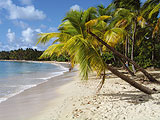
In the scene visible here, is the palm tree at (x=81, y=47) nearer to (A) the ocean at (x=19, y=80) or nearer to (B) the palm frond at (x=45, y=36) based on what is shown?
(B) the palm frond at (x=45, y=36)

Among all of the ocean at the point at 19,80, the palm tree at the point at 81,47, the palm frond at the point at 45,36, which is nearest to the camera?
the palm tree at the point at 81,47

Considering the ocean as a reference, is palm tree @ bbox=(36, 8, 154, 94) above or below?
above

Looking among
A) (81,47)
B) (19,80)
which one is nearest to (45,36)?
(81,47)

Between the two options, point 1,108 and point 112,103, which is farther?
point 1,108

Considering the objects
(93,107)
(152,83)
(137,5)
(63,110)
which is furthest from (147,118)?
(137,5)

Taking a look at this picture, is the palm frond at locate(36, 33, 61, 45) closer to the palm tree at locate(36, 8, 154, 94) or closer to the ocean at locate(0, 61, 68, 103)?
the palm tree at locate(36, 8, 154, 94)

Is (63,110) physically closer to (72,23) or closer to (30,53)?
(72,23)

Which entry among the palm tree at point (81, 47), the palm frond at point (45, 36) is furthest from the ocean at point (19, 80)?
the palm tree at point (81, 47)

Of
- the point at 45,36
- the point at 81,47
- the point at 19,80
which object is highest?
the point at 45,36

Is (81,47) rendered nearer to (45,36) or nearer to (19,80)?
(45,36)

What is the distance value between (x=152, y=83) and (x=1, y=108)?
6.64 m

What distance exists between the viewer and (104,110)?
383 centimetres

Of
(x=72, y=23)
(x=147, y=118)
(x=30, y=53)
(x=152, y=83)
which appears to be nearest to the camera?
(x=147, y=118)

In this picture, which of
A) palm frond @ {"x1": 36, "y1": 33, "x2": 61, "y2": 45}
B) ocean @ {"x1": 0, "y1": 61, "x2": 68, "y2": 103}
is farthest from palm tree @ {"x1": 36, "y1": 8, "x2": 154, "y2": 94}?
ocean @ {"x1": 0, "y1": 61, "x2": 68, "y2": 103}
